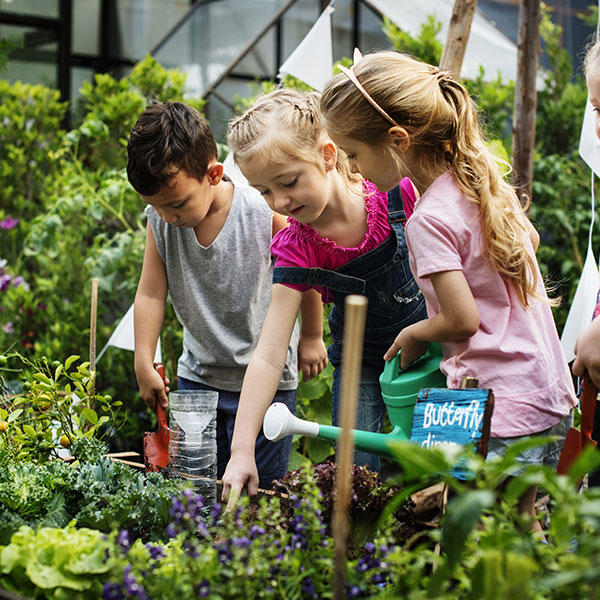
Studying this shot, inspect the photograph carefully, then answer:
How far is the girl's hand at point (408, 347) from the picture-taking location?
135 centimetres

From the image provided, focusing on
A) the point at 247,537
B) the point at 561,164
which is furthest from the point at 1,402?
the point at 561,164

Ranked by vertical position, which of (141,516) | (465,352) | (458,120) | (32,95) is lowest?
(141,516)

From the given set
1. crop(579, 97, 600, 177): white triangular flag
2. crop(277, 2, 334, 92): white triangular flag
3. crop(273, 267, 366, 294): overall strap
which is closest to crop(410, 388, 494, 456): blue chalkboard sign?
crop(273, 267, 366, 294): overall strap

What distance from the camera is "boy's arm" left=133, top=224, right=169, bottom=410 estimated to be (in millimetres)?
1897

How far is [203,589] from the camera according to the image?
2.98 feet

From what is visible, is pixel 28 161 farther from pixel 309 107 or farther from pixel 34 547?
pixel 34 547

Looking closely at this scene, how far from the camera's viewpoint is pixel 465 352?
1333 millimetres

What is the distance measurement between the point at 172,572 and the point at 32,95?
4.28 m

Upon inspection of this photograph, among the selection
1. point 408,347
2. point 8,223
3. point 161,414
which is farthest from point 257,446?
point 8,223

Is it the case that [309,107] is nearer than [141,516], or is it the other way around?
[141,516]

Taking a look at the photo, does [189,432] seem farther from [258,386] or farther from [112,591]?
[112,591]

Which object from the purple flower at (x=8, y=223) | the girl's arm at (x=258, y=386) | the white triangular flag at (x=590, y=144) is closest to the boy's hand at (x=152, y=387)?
the girl's arm at (x=258, y=386)

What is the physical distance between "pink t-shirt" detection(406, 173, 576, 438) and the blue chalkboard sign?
16 cm

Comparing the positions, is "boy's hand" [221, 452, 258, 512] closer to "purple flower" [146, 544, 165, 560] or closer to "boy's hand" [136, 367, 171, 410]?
"purple flower" [146, 544, 165, 560]
